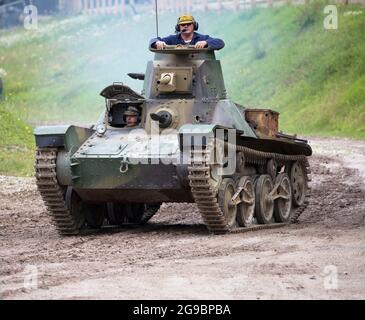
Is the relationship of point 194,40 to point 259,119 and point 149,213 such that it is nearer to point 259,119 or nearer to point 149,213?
point 259,119

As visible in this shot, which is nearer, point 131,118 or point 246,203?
point 246,203

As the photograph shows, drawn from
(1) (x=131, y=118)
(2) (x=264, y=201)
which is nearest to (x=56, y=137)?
(1) (x=131, y=118)

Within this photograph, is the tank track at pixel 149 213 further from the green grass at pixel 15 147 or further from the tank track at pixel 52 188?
the green grass at pixel 15 147

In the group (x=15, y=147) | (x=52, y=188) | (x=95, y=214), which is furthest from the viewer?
(x=15, y=147)

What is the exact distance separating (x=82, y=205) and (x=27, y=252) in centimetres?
271

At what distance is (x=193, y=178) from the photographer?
15281 millimetres

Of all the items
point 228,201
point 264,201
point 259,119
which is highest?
point 259,119

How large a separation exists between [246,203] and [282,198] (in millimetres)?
1584

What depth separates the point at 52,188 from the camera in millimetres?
16078

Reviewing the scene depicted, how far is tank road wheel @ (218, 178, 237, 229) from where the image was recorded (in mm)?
15922

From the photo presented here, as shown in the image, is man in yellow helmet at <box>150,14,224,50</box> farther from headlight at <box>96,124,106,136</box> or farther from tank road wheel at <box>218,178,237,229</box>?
tank road wheel at <box>218,178,237,229</box>

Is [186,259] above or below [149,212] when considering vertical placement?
above

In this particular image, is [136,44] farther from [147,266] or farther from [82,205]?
[147,266]
